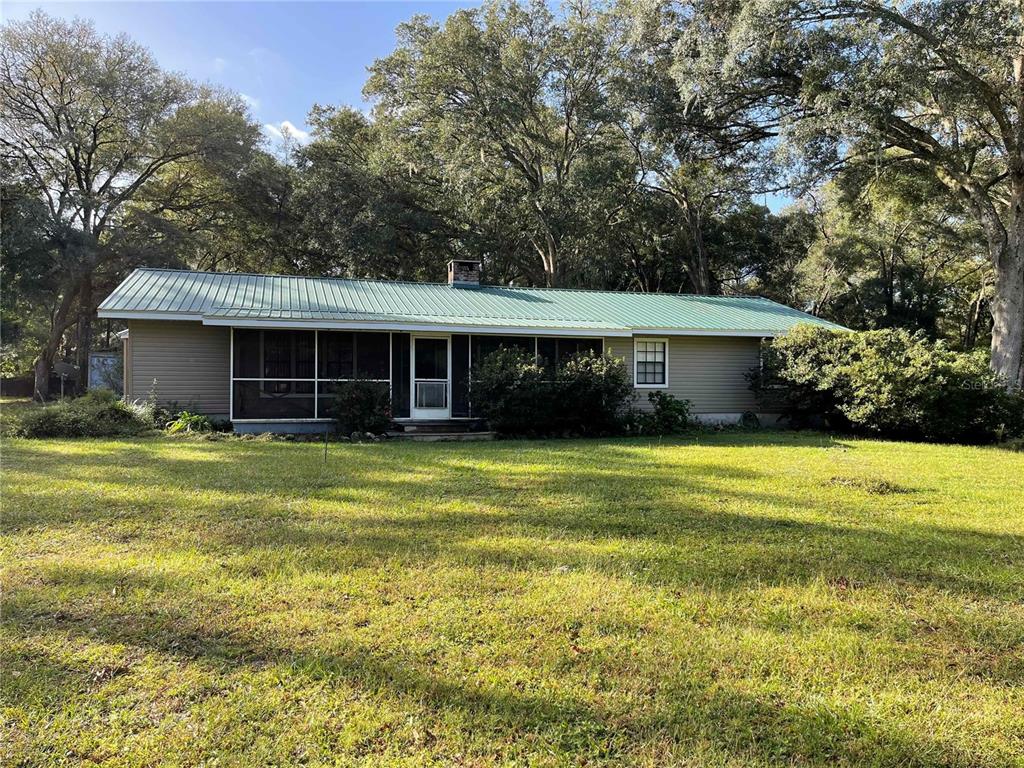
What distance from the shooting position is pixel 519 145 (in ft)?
84.4

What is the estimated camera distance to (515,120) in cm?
2430

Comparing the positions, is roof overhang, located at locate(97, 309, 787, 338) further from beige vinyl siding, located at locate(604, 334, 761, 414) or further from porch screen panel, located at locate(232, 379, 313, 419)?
porch screen panel, located at locate(232, 379, 313, 419)

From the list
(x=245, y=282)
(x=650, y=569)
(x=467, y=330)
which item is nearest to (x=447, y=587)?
(x=650, y=569)

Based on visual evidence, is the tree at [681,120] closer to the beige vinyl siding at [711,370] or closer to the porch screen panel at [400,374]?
the beige vinyl siding at [711,370]

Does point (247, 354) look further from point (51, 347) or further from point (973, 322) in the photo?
point (973, 322)

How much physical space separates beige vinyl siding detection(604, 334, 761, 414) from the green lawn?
8664 millimetres

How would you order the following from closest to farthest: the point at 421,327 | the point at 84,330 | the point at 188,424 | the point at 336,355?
the point at 188,424 < the point at 421,327 < the point at 336,355 < the point at 84,330

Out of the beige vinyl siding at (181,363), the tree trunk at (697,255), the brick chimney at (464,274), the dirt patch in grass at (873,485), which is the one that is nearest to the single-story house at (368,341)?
the beige vinyl siding at (181,363)

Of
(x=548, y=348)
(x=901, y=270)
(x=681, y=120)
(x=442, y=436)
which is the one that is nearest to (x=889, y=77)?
(x=681, y=120)

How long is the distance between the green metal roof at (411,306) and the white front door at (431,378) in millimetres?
648

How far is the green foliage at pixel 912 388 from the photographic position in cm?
1178

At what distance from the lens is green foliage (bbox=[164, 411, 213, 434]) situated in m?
11.2

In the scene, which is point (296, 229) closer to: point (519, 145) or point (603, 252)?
point (519, 145)

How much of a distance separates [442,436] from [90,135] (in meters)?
20.7
